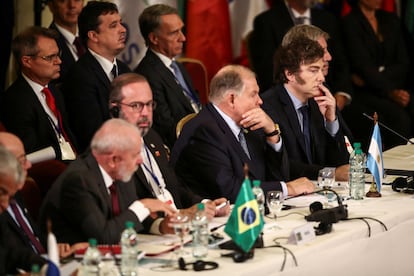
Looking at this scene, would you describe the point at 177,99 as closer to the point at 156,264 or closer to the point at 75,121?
the point at 75,121

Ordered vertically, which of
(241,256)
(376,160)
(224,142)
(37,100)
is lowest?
(241,256)

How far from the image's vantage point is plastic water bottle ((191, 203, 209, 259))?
4.84m

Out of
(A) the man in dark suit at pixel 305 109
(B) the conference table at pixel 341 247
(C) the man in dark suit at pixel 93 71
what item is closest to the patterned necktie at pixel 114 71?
(C) the man in dark suit at pixel 93 71

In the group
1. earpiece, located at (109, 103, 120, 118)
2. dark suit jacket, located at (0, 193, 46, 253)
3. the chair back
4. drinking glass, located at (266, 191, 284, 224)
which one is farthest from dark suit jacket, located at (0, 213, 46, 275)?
the chair back

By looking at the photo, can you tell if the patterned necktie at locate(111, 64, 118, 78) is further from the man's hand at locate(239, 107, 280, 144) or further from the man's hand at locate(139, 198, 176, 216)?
the man's hand at locate(139, 198, 176, 216)

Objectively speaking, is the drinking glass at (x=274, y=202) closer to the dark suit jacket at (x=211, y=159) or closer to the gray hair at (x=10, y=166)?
the dark suit jacket at (x=211, y=159)

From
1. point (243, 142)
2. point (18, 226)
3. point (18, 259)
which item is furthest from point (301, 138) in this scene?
point (18, 259)

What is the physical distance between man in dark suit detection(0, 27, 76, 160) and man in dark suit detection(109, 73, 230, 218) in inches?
42.9

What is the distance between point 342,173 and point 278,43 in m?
2.80

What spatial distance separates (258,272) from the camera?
4633 mm

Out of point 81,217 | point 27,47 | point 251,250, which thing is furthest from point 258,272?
point 27,47

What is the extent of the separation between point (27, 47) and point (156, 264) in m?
2.77

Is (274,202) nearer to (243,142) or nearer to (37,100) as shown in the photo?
(243,142)

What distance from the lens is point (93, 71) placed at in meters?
7.34
